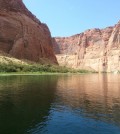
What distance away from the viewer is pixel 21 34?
154 meters

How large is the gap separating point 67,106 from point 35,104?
3748 mm

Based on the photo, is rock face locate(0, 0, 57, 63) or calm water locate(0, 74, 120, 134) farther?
rock face locate(0, 0, 57, 63)

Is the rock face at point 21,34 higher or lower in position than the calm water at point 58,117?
higher

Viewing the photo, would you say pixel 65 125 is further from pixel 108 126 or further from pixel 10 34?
pixel 10 34

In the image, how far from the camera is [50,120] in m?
23.6

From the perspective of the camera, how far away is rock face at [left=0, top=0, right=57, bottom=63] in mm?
145875

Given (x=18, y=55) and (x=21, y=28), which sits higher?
(x=21, y=28)

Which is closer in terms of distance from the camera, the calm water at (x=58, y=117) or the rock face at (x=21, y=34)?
the calm water at (x=58, y=117)

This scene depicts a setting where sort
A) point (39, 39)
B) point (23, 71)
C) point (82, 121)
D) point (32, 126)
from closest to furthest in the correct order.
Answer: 1. point (32, 126)
2. point (82, 121)
3. point (23, 71)
4. point (39, 39)

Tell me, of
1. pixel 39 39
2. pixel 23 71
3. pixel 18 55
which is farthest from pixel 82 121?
pixel 39 39

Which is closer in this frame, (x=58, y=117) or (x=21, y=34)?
(x=58, y=117)

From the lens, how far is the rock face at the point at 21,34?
145875 millimetres

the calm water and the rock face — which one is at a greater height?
the rock face

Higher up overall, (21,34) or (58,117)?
(21,34)
